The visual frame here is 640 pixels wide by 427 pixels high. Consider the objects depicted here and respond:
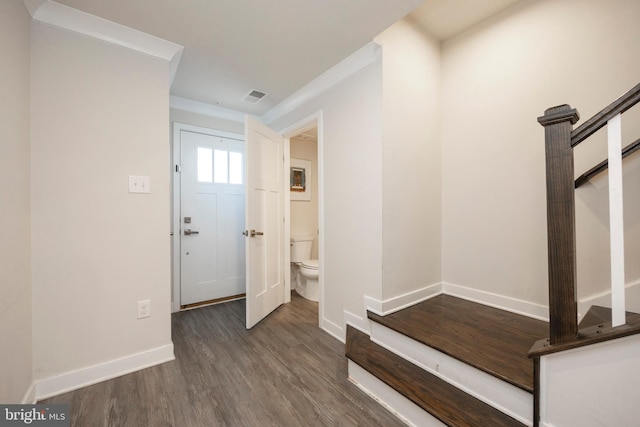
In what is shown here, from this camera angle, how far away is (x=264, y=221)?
2.62m

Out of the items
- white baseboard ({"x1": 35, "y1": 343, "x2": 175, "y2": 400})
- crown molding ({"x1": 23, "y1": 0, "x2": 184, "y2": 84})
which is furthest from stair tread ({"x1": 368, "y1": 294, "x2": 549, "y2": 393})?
crown molding ({"x1": 23, "y1": 0, "x2": 184, "y2": 84})

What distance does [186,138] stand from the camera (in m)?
2.89

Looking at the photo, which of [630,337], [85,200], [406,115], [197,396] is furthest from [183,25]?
[630,337]

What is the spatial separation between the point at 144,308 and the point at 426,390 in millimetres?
1892

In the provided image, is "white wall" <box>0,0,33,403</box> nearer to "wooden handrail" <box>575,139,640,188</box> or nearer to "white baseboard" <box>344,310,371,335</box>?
"white baseboard" <box>344,310,371,335</box>

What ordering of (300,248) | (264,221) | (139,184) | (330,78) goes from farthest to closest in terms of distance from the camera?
(300,248) < (264,221) < (330,78) < (139,184)

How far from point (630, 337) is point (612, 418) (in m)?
0.29

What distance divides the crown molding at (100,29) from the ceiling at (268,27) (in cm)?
5

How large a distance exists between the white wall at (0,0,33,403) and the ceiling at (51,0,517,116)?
0.41 meters

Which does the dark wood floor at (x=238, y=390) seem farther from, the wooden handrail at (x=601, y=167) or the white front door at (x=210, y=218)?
the wooden handrail at (x=601, y=167)

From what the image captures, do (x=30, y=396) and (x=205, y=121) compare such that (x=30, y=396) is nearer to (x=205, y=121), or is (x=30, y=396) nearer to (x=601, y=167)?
(x=205, y=121)

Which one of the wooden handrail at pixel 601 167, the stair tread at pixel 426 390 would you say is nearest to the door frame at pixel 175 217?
the stair tread at pixel 426 390

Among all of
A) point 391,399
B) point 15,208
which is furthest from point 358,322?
point 15,208

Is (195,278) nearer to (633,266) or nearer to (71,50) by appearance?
(71,50)
